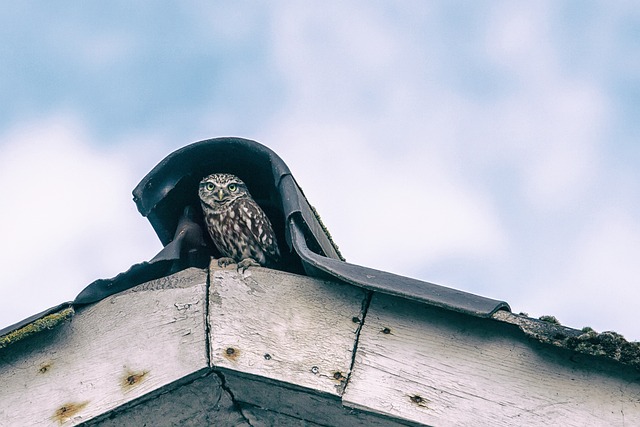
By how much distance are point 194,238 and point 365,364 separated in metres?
1.04

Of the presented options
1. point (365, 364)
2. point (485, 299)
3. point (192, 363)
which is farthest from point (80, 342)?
point (485, 299)

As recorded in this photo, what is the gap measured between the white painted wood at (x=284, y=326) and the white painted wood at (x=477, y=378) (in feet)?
0.22

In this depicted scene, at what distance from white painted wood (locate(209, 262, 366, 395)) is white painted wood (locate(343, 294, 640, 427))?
66 millimetres

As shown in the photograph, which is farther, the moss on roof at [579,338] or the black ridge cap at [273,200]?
the black ridge cap at [273,200]

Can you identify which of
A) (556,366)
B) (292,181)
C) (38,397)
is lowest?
(38,397)

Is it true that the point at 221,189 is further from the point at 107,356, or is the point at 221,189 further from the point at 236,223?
the point at 107,356

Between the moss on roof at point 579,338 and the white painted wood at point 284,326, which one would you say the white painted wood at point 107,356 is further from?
the moss on roof at point 579,338

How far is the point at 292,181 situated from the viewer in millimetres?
3512

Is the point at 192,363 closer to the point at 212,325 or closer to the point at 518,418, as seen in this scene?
the point at 212,325

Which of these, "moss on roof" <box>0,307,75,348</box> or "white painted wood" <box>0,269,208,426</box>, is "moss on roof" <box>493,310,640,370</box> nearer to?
"white painted wood" <box>0,269,208,426</box>

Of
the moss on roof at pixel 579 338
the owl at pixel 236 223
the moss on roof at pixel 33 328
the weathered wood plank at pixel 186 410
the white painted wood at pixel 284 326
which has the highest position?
the owl at pixel 236 223

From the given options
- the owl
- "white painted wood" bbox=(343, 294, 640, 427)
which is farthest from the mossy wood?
the owl

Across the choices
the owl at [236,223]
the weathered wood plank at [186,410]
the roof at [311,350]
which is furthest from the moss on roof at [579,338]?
the owl at [236,223]

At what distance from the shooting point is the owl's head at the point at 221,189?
13.4 ft
